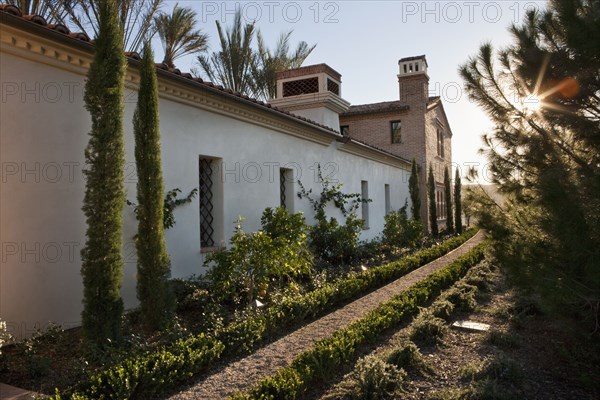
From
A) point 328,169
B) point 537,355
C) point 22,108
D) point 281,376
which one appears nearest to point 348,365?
point 281,376

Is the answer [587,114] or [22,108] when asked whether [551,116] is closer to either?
[587,114]

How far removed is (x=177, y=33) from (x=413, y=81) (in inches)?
523

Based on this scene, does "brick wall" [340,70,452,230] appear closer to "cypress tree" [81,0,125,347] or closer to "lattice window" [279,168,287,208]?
"lattice window" [279,168,287,208]

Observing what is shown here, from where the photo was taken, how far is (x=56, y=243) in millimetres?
5562

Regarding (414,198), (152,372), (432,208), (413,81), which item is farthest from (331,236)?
(413,81)

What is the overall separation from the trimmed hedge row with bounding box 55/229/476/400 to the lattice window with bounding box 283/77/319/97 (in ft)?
30.6

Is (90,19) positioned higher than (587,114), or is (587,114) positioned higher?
(90,19)

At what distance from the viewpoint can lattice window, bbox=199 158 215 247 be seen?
855 cm

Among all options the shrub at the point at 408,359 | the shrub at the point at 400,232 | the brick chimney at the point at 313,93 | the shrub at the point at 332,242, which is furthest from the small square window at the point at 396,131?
the shrub at the point at 408,359

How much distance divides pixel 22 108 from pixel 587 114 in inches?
240

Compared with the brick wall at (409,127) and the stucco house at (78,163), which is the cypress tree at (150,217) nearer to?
the stucco house at (78,163)

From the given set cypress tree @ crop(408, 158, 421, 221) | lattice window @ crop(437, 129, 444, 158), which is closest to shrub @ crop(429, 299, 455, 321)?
cypress tree @ crop(408, 158, 421, 221)

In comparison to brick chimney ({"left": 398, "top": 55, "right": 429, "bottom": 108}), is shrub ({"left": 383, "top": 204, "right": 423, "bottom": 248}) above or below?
below

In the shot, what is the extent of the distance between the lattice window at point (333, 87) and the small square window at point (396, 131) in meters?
8.83
